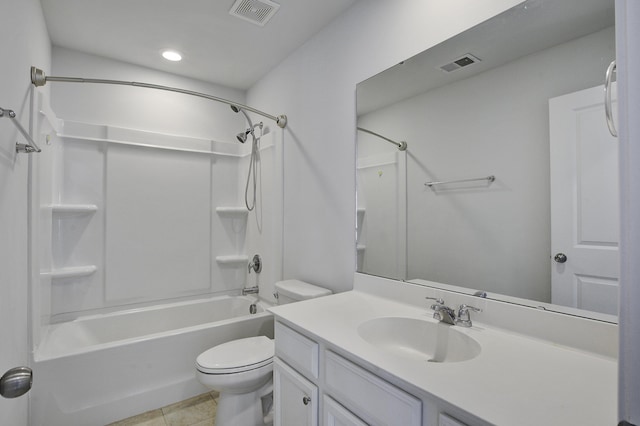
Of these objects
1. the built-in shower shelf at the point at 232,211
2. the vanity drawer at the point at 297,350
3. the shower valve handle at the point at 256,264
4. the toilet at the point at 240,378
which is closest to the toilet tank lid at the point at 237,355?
the toilet at the point at 240,378

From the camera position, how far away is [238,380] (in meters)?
1.66

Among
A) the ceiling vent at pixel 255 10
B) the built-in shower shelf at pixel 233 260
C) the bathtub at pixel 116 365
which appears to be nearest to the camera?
the bathtub at pixel 116 365

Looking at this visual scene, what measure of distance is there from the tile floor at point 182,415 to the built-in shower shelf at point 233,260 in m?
1.17

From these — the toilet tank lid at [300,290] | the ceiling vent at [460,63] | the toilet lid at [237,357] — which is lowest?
the toilet lid at [237,357]

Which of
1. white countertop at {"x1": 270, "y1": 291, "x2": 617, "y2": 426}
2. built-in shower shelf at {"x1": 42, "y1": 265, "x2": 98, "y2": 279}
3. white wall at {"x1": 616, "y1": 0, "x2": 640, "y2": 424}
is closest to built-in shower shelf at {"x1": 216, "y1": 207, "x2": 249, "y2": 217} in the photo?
built-in shower shelf at {"x1": 42, "y1": 265, "x2": 98, "y2": 279}

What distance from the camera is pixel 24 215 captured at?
1586 millimetres

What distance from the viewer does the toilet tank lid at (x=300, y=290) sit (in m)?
1.92

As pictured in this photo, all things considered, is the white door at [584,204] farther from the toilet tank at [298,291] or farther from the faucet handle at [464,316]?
the toilet tank at [298,291]

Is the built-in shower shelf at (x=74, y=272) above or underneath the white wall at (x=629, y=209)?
underneath

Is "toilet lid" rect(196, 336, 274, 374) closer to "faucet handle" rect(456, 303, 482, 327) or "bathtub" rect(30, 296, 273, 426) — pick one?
"bathtub" rect(30, 296, 273, 426)

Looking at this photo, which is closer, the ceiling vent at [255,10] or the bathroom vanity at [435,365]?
the bathroom vanity at [435,365]

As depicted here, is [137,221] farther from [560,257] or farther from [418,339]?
[560,257]

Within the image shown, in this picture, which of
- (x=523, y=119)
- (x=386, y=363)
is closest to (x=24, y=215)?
(x=386, y=363)

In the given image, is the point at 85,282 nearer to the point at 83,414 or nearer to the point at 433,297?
the point at 83,414
